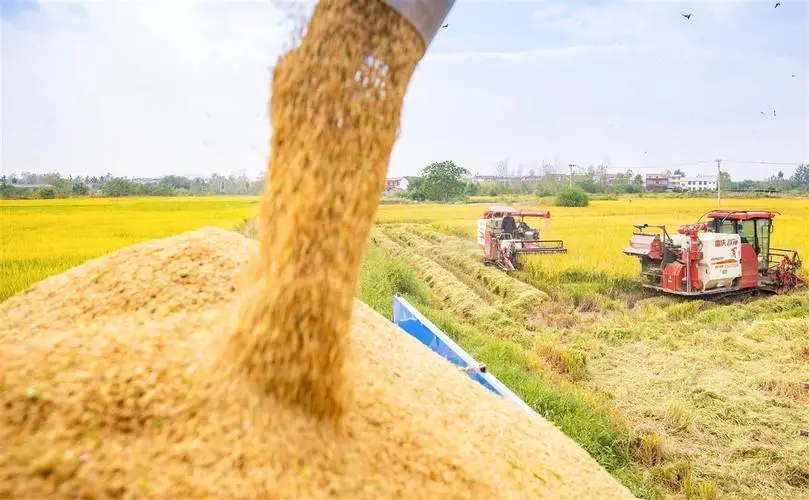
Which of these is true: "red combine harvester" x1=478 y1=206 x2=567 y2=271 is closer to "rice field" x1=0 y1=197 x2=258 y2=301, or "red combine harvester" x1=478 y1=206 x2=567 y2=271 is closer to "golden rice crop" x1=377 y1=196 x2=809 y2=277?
"golden rice crop" x1=377 y1=196 x2=809 y2=277

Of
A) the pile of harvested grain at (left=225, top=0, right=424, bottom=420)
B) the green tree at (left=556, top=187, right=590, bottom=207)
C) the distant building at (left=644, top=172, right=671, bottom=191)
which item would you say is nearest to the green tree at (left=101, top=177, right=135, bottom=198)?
the pile of harvested grain at (left=225, top=0, right=424, bottom=420)

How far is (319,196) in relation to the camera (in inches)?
49.7

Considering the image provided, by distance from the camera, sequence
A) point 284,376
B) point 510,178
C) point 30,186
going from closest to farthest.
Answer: point 284,376 < point 30,186 < point 510,178

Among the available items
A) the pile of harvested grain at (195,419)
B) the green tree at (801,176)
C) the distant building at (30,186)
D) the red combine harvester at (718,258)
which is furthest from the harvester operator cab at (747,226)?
the distant building at (30,186)

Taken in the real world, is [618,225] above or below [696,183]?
below

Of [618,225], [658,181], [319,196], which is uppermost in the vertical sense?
[658,181]

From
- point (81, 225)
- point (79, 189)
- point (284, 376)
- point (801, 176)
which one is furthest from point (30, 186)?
point (801, 176)

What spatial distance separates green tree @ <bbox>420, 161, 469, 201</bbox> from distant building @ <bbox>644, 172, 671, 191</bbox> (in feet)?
6.73

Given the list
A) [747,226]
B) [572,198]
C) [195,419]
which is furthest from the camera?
[572,198]

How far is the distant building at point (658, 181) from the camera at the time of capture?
253 inches

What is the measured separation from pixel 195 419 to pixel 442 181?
6.03 metres

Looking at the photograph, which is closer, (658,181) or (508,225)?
(508,225)

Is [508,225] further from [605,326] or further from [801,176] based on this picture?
[801,176]

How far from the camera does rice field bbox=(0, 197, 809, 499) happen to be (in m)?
3.45
